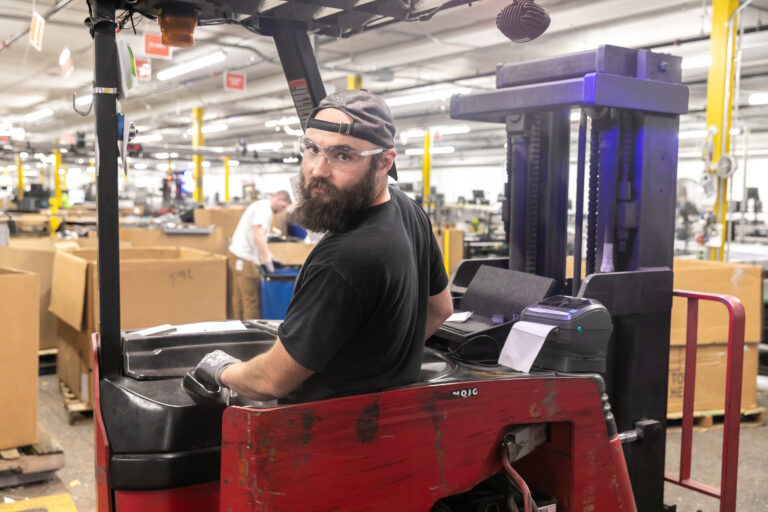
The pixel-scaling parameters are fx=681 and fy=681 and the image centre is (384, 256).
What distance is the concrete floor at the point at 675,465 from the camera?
3.76m

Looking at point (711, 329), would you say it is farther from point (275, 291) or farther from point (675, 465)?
point (275, 291)

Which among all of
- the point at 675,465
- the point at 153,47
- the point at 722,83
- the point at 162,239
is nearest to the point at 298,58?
the point at 675,465

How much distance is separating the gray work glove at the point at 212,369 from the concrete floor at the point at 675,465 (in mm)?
2153

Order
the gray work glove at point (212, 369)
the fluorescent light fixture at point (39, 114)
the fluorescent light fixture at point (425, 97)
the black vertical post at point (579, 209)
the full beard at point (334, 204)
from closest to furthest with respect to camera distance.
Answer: the full beard at point (334, 204)
the gray work glove at point (212, 369)
the black vertical post at point (579, 209)
the fluorescent light fixture at point (425, 97)
the fluorescent light fixture at point (39, 114)

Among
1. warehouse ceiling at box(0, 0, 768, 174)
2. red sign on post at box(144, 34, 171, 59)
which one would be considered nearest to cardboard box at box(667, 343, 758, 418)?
warehouse ceiling at box(0, 0, 768, 174)

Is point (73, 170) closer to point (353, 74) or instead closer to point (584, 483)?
point (353, 74)

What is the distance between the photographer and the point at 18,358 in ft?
12.5

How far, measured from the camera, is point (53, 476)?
13.0 feet

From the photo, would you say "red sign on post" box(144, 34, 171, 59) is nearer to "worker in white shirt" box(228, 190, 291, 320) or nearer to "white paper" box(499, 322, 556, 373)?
"worker in white shirt" box(228, 190, 291, 320)

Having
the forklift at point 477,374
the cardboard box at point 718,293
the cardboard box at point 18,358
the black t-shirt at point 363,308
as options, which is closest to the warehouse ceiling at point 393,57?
the forklift at point 477,374

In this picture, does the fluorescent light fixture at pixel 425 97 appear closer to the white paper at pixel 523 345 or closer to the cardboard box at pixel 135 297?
the cardboard box at pixel 135 297

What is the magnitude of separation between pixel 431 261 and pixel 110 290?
1.02m

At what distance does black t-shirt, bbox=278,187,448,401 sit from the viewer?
1.69 metres

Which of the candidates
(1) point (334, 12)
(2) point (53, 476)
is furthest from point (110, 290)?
(2) point (53, 476)
